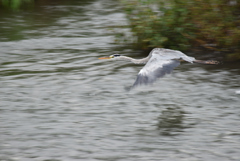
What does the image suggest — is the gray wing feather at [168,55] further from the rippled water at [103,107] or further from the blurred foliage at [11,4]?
the blurred foliage at [11,4]

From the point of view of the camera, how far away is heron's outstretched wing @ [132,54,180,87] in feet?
23.2

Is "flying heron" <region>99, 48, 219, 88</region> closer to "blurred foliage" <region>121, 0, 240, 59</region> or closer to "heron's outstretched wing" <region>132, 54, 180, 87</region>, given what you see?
"heron's outstretched wing" <region>132, 54, 180, 87</region>

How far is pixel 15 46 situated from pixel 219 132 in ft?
23.3

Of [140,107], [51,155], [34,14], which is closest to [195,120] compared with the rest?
[140,107]

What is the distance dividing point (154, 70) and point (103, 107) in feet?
4.10

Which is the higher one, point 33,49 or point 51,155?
point 33,49

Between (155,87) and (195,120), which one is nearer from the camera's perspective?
(195,120)

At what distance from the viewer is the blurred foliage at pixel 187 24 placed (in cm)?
1051

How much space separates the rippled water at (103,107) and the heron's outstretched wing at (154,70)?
736 mm

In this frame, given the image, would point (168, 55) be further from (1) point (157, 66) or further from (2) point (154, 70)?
(2) point (154, 70)

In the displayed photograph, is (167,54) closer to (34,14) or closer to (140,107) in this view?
(140,107)

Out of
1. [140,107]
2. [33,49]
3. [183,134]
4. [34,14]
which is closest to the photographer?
[183,134]

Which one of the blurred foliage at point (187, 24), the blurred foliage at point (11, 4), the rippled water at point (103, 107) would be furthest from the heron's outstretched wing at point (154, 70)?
the blurred foliage at point (11, 4)

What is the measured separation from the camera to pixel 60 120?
740 cm
